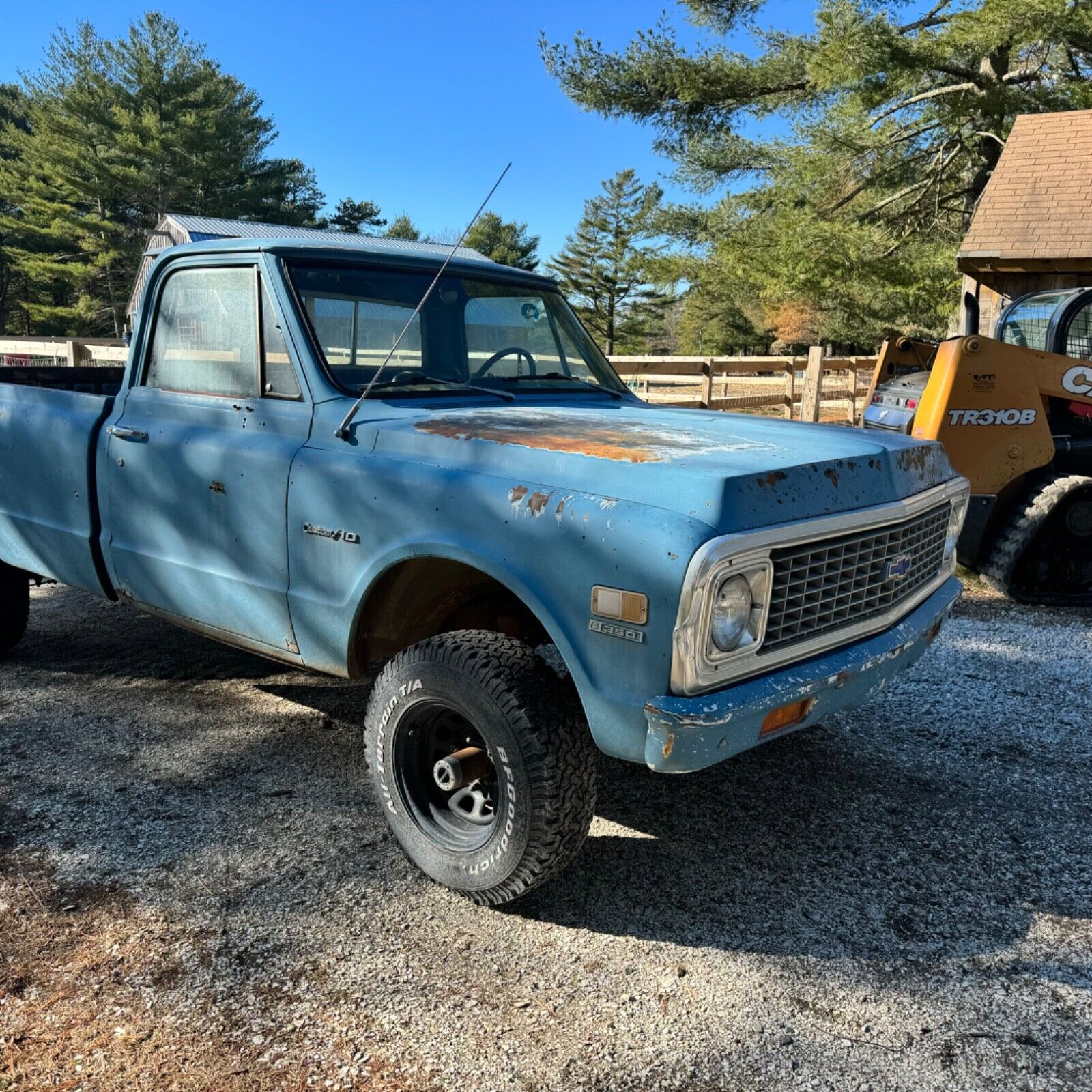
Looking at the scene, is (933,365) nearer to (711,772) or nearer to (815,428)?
(815,428)

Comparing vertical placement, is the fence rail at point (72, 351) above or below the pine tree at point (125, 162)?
below

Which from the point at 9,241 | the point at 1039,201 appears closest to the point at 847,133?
the point at 1039,201

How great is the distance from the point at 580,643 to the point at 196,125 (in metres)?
40.1

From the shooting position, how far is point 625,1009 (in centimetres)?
248

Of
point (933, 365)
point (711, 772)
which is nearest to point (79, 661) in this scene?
point (711, 772)

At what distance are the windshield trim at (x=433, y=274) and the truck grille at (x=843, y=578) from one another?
1567 mm

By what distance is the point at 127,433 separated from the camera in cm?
392

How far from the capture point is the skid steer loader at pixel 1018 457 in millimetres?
6656

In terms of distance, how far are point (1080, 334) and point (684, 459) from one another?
20.1ft

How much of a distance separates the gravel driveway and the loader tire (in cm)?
236

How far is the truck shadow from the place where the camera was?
2918mm

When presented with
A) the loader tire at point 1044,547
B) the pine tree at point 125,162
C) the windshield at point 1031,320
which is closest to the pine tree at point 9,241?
the pine tree at point 125,162

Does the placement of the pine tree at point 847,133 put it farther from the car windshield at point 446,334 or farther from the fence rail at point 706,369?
the car windshield at point 446,334

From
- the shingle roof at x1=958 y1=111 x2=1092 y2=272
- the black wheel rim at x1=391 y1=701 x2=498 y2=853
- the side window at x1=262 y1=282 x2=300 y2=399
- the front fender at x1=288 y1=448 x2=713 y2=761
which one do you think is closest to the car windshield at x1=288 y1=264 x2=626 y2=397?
the side window at x1=262 y1=282 x2=300 y2=399
